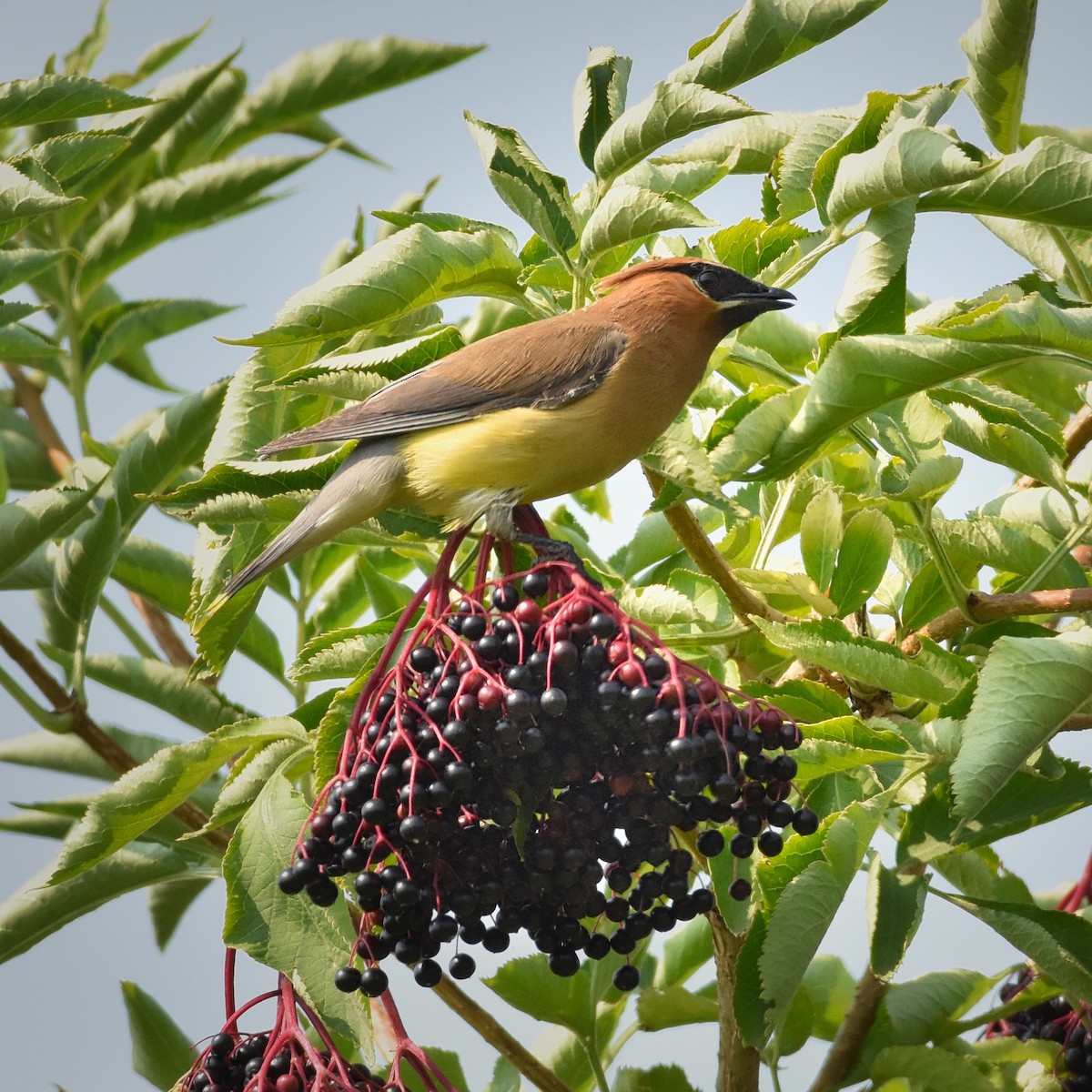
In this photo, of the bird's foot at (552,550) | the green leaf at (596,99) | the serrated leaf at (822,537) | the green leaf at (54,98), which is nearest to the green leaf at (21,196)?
the green leaf at (54,98)

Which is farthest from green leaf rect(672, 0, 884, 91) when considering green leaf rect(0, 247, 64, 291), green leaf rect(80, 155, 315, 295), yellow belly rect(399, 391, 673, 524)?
green leaf rect(80, 155, 315, 295)

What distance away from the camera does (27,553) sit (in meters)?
A: 3.58

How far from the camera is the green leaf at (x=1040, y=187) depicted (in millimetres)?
2562

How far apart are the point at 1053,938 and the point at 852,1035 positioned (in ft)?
3.38

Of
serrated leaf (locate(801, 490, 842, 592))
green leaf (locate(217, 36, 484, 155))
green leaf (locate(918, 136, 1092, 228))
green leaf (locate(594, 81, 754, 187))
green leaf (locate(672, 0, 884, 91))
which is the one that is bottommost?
serrated leaf (locate(801, 490, 842, 592))

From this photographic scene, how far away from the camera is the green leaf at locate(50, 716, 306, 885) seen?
277 cm

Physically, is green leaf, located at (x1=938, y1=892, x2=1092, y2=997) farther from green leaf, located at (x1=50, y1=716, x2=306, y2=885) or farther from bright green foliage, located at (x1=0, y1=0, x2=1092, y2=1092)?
green leaf, located at (x1=50, y1=716, x2=306, y2=885)

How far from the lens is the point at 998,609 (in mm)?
2879

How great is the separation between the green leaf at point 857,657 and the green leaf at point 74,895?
186 cm

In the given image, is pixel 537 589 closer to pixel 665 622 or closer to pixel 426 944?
pixel 665 622

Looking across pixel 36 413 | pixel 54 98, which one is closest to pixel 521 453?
pixel 54 98

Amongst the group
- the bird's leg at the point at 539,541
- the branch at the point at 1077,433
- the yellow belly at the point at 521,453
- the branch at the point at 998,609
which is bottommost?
the branch at the point at 998,609

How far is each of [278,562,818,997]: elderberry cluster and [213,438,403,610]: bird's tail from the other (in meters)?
0.55

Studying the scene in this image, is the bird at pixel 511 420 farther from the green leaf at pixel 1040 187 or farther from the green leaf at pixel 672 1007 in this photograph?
the green leaf at pixel 672 1007
